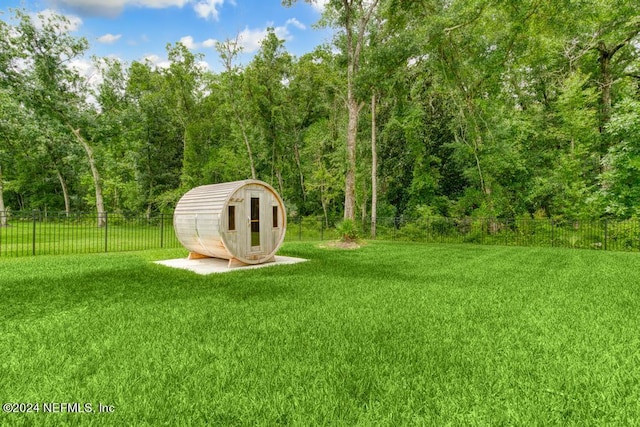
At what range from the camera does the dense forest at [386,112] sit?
14.8 m

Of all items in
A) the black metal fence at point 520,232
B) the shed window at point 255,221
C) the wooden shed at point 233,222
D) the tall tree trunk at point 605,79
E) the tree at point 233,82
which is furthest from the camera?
the tree at point 233,82

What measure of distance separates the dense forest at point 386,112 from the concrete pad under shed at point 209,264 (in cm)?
625

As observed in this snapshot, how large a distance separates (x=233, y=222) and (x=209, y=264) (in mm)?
1531

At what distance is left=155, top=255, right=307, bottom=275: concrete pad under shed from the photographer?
8035 millimetres

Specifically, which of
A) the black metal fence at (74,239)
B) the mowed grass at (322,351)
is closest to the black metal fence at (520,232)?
the black metal fence at (74,239)

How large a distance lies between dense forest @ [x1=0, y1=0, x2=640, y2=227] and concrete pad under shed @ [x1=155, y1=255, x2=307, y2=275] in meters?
6.25

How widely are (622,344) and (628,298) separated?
9.03 ft

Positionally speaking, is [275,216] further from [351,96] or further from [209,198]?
[351,96]

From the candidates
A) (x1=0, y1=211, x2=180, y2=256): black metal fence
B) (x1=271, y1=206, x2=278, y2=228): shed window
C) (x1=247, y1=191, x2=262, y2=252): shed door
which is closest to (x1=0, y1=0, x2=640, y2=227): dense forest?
(x1=271, y1=206, x2=278, y2=228): shed window

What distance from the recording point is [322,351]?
3.28m

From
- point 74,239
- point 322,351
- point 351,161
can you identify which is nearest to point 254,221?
point 322,351

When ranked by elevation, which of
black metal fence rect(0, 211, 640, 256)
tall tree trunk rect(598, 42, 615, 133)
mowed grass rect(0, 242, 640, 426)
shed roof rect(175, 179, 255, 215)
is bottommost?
mowed grass rect(0, 242, 640, 426)

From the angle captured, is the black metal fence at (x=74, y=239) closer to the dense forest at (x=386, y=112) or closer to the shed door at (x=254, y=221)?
the shed door at (x=254, y=221)

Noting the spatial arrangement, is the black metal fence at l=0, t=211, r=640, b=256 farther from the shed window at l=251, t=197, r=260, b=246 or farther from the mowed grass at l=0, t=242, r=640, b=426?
the mowed grass at l=0, t=242, r=640, b=426
